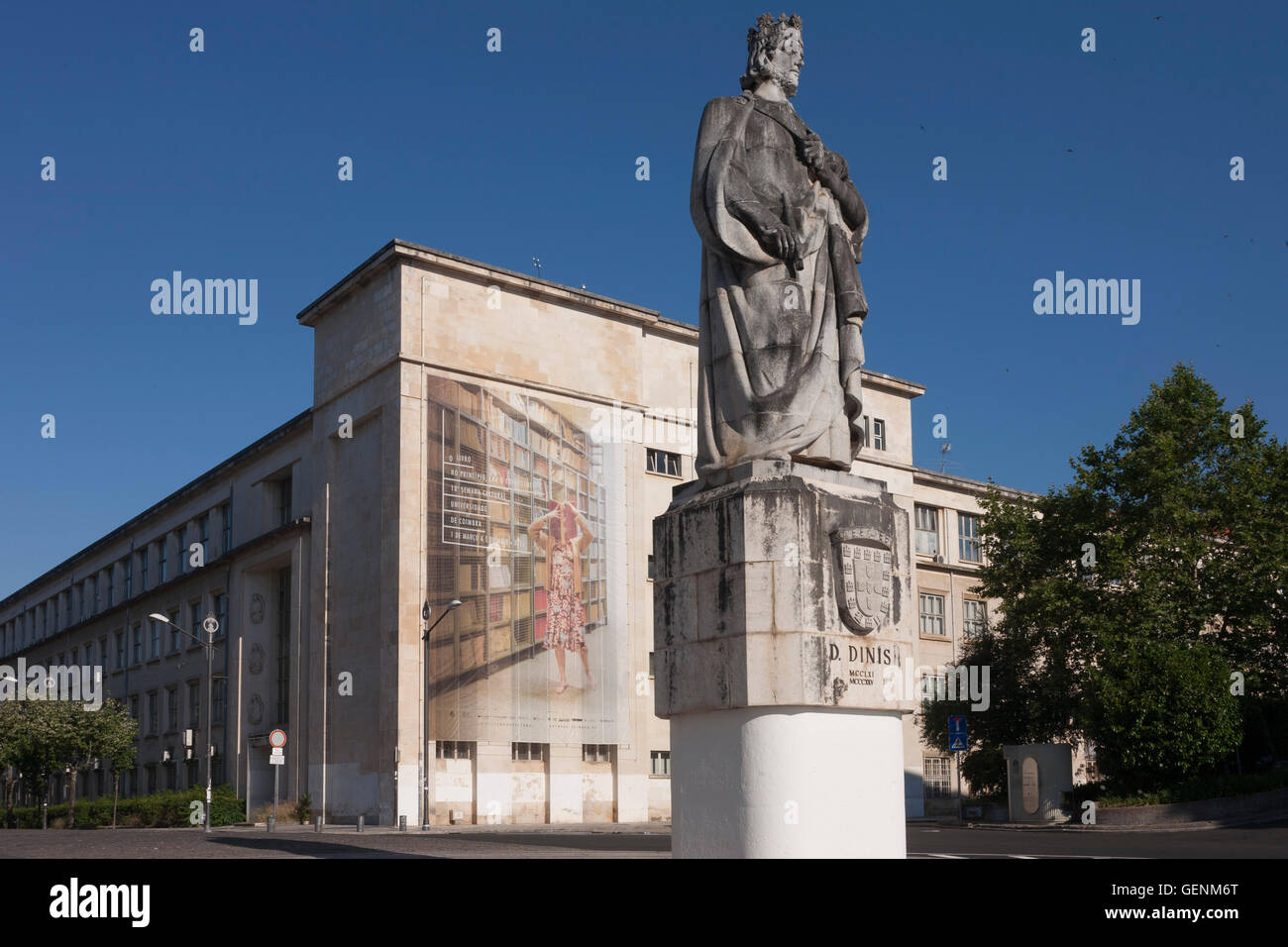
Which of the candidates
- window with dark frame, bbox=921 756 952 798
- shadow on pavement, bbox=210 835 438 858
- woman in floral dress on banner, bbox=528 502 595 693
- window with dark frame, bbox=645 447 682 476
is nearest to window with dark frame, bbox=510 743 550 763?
woman in floral dress on banner, bbox=528 502 595 693

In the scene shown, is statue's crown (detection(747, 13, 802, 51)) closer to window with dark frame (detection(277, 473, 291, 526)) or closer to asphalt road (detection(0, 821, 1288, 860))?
asphalt road (detection(0, 821, 1288, 860))

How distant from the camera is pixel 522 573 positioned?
1849 inches

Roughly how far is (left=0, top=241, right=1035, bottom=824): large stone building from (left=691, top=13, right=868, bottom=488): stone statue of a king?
3500cm

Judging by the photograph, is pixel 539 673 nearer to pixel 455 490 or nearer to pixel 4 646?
pixel 455 490

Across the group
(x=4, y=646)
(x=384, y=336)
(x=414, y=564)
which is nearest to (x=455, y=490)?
(x=414, y=564)

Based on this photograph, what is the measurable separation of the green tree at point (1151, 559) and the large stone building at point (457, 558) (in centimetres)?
523

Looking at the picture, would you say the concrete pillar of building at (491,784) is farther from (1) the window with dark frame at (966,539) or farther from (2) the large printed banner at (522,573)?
(1) the window with dark frame at (966,539)

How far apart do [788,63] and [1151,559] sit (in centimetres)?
3585

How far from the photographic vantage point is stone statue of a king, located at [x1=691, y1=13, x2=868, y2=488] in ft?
31.9

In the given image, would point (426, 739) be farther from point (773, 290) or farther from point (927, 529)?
point (773, 290)

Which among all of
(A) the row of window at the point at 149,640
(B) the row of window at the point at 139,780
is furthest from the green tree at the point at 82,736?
(A) the row of window at the point at 149,640

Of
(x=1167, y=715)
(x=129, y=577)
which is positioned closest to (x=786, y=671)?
(x=1167, y=715)
